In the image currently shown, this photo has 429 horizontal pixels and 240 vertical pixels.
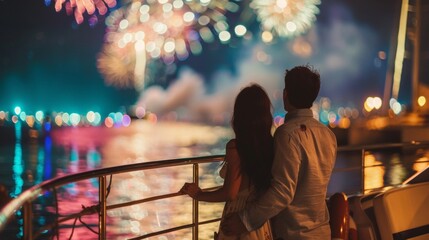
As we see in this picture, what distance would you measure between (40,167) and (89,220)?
30.5 metres

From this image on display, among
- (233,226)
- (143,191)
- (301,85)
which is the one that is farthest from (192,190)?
(143,191)

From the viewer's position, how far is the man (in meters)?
3.00

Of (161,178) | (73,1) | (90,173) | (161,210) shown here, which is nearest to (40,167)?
(161,178)

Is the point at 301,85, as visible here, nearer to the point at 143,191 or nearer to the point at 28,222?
the point at 28,222

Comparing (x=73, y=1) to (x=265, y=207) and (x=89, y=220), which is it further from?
(x=265, y=207)

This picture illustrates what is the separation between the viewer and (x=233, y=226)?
10.1 feet

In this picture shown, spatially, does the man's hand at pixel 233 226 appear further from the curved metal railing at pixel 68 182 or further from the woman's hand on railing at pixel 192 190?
the curved metal railing at pixel 68 182

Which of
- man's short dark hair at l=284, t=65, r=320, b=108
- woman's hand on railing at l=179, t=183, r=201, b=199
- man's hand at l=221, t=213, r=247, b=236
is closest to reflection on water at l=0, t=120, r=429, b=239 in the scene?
woman's hand on railing at l=179, t=183, r=201, b=199

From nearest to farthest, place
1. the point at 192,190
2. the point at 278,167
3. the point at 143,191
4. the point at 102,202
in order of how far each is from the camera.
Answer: the point at 278,167
the point at 192,190
the point at 102,202
the point at 143,191

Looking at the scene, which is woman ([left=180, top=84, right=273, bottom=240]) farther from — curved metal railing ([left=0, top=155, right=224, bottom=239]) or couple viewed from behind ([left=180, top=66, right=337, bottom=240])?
curved metal railing ([left=0, top=155, right=224, bottom=239])

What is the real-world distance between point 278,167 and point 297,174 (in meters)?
0.08

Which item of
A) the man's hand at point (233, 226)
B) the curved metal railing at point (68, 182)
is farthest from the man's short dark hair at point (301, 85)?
the curved metal railing at point (68, 182)

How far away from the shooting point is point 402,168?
37656 mm

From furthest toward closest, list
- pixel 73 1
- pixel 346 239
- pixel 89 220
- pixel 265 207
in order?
pixel 89 220, pixel 73 1, pixel 346 239, pixel 265 207
